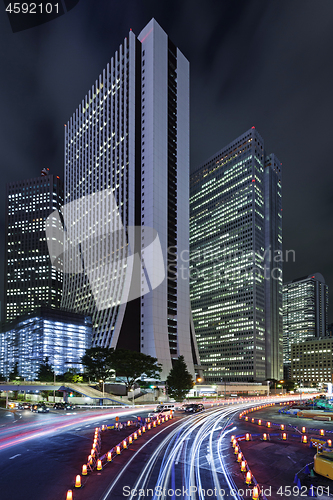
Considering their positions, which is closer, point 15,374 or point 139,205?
point 15,374

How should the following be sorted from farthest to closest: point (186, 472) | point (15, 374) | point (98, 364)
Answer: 1. point (15, 374)
2. point (98, 364)
3. point (186, 472)

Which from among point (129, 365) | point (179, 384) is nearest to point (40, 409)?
point (129, 365)

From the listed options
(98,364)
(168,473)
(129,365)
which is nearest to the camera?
(168,473)

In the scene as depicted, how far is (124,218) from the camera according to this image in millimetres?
136500

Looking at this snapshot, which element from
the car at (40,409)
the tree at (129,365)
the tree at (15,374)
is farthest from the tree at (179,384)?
the tree at (15,374)

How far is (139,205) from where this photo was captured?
139m

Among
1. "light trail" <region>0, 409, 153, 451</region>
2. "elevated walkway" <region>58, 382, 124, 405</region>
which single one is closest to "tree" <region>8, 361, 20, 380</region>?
"elevated walkway" <region>58, 382, 124, 405</region>

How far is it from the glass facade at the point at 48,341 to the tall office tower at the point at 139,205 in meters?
7.08

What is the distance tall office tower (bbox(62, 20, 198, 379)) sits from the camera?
129750mm

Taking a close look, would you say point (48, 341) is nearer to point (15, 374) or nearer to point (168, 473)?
point (15, 374)

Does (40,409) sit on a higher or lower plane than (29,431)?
lower

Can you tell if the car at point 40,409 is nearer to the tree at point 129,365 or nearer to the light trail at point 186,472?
the tree at point 129,365

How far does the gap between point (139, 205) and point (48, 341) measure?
55.6m

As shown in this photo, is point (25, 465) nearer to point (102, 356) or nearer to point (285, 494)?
point (285, 494)
